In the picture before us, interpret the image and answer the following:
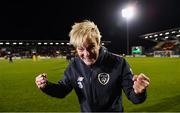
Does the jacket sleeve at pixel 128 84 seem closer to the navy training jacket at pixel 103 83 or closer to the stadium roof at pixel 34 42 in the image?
the navy training jacket at pixel 103 83

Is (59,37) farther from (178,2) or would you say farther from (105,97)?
(105,97)

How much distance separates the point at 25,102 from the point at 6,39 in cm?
9818

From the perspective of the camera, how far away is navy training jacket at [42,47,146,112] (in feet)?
11.5

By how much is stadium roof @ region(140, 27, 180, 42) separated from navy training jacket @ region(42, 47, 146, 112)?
93.4 m

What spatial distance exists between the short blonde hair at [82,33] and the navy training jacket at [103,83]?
29cm

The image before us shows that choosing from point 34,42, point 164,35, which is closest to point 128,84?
point 164,35

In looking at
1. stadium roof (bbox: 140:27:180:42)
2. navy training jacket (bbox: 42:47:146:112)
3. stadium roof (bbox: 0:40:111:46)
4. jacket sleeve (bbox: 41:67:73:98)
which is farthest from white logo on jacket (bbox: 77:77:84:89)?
stadium roof (bbox: 0:40:111:46)

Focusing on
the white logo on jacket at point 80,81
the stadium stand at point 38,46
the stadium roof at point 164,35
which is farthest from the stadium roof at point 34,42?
the white logo on jacket at point 80,81

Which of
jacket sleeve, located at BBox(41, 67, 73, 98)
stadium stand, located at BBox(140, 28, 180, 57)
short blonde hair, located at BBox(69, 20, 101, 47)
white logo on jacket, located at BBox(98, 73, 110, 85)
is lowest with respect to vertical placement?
jacket sleeve, located at BBox(41, 67, 73, 98)

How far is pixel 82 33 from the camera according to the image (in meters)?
3.32

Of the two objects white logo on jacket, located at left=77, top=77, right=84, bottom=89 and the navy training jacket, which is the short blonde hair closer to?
the navy training jacket

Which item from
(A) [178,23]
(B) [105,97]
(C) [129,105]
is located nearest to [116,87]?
(B) [105,97]

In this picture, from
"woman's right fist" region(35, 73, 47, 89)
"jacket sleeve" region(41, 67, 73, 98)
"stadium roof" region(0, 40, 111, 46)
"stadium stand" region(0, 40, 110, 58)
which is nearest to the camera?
"woman's right fist" region(35, 73, 47, 89)

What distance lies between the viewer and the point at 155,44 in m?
107
